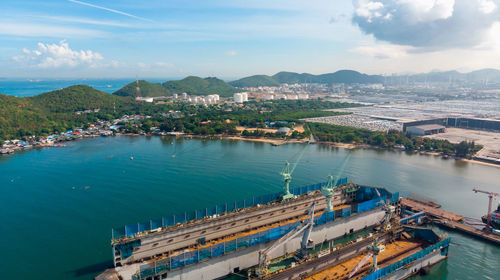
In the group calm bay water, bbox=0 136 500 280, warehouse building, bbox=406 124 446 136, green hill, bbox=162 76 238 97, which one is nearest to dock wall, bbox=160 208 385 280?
calm bay water, bbox=0 136 500 280

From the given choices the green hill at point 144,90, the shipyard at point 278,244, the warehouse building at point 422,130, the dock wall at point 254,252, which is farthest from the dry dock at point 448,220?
the green hill at point 144,90

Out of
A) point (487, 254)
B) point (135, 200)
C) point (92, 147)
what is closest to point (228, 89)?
point (92, 147)

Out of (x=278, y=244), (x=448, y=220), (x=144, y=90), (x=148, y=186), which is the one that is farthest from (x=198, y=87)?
(x=278, y=244)

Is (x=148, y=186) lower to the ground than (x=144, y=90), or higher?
lower

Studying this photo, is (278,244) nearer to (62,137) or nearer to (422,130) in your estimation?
(62,137)

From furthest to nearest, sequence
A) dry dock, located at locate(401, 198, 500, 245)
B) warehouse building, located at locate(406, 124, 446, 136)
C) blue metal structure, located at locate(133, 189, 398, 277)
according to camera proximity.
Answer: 1. warehouse building, located at locate(406, 124, 446, 136)
2. dry dock, located at locate(401, 198, 500, 245)
3. blue metal structure, located at locate(133, 189, 398, 277)

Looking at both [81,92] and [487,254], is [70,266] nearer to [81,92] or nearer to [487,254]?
[487,254]

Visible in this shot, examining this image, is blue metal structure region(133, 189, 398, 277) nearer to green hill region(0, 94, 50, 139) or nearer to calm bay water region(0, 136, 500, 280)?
calm bay water region(0, 136, 500, 280)
